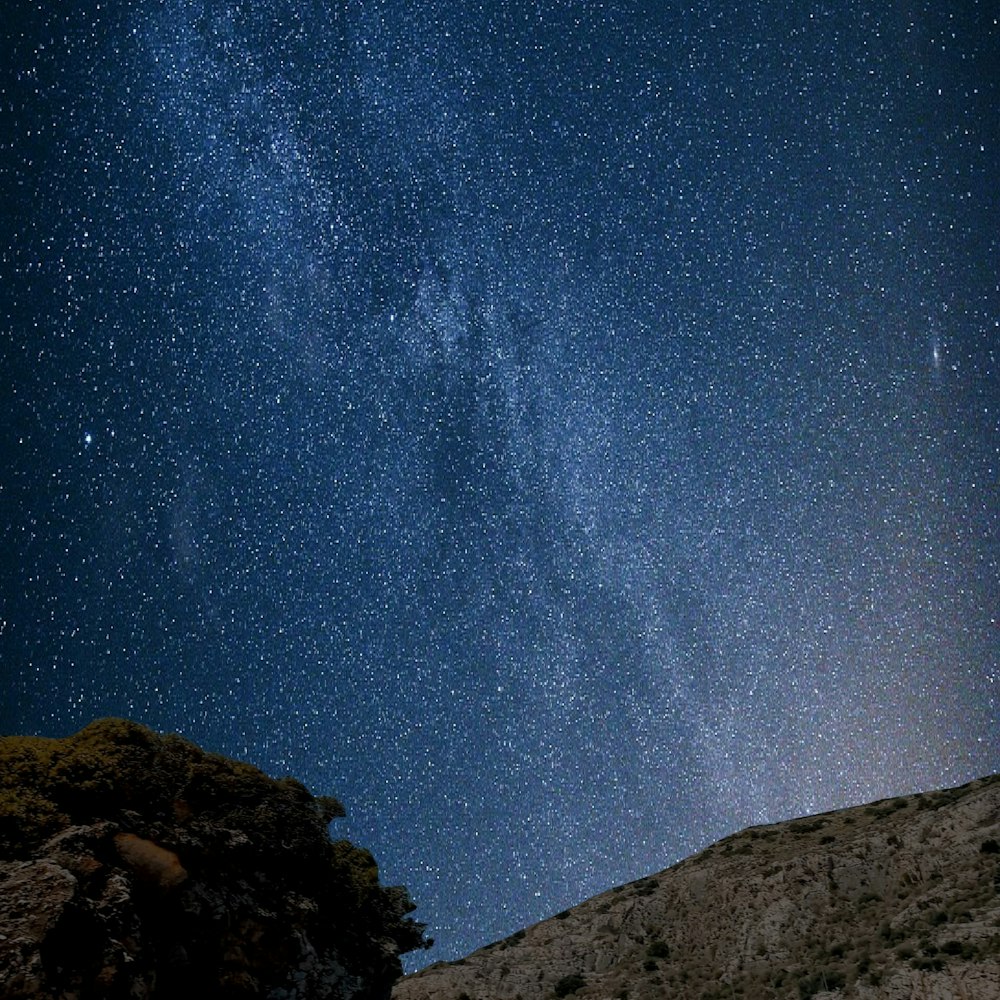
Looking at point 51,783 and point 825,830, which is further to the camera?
point 825,830

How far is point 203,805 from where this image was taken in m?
22.9

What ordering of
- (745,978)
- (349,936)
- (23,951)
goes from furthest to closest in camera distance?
(745,978)
(349,936)
(23,951)

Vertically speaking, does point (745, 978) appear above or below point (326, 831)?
below

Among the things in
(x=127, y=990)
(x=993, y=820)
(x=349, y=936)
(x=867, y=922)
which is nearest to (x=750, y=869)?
(x=867, y=922)

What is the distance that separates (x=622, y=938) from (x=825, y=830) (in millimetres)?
14566

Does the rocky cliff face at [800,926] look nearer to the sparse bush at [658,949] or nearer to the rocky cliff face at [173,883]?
the sparse bush at [658,949]

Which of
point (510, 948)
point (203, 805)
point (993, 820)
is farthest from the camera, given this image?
point (510, 948)

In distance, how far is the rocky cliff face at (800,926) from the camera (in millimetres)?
30828

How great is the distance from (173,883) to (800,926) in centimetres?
3096

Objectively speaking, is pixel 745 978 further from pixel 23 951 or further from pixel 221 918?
pixel 23 951

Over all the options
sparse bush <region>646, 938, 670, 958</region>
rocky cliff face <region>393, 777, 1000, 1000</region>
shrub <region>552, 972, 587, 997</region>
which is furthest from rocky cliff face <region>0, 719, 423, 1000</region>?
sparse bush <region>646, 938, 670, 958</region>

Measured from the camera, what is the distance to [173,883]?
1986cm

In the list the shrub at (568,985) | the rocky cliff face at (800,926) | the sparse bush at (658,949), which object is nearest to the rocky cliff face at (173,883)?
the shrub at (568,985)

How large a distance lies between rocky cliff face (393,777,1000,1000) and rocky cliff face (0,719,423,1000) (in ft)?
58.3
